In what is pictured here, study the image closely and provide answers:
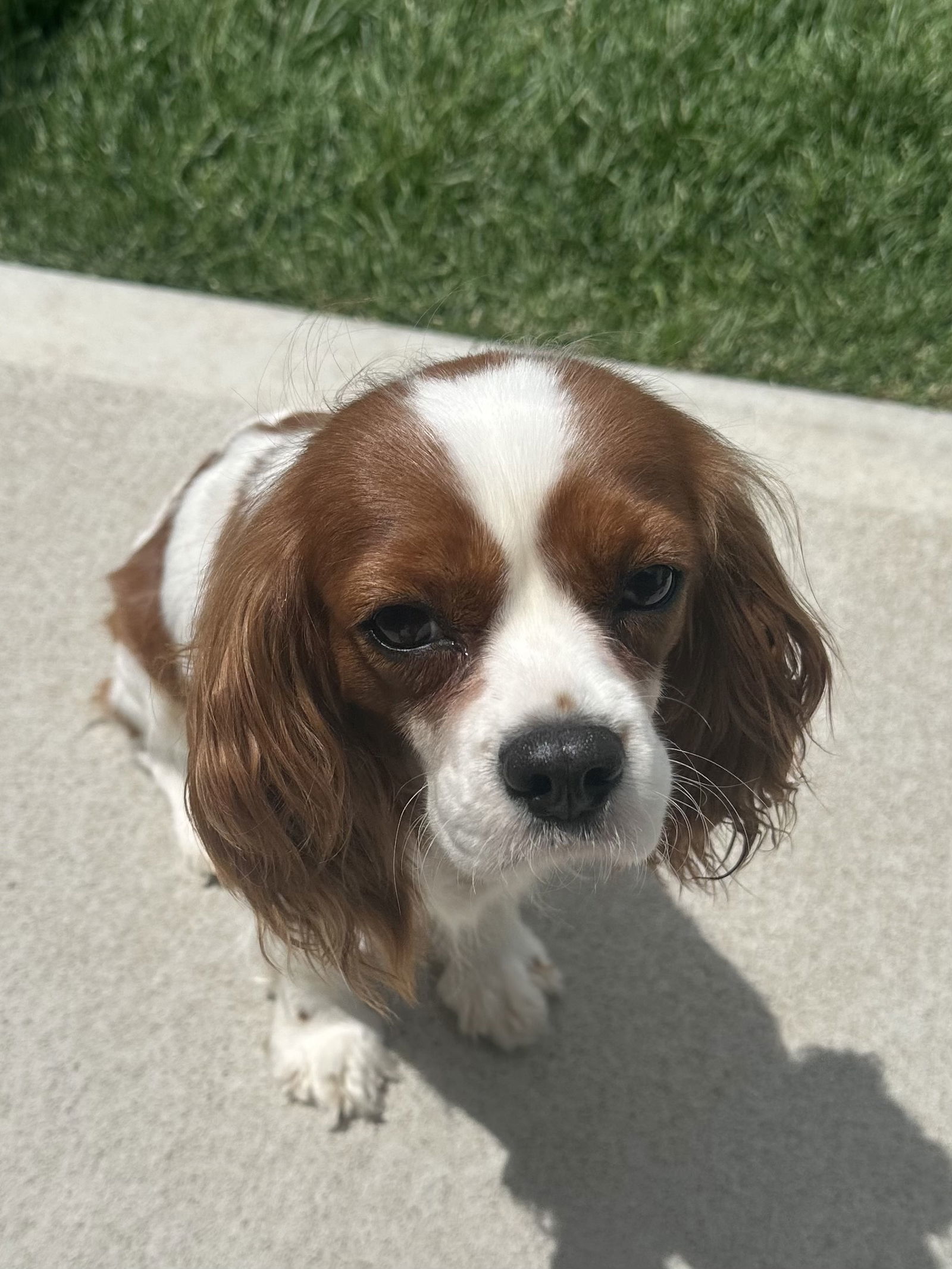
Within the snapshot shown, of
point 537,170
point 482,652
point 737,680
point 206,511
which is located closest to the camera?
point 482,652

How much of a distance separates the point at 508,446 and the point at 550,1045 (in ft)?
5.77

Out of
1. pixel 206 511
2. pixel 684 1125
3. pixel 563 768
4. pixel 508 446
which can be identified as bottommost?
pixel 684 1125

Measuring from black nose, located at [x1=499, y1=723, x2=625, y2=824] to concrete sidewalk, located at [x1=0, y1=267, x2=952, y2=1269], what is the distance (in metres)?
1.35

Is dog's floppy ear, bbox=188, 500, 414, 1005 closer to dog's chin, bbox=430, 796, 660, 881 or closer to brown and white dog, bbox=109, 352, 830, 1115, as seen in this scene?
brown and white dog, bbox=109, 352, 830, 1115

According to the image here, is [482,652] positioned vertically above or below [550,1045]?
above

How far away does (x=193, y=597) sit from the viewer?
2729mm

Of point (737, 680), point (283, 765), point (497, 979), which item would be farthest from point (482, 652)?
point (497, 979)

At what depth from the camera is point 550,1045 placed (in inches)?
118

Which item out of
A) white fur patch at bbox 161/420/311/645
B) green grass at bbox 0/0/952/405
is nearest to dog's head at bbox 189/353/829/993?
white fur patch at bbox 161/420/311/645

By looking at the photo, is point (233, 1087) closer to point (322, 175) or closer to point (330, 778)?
point (330, 778)

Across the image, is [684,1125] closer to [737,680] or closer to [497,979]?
[497,979]

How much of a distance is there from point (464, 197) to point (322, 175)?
577mm

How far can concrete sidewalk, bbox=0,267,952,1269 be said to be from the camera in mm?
2744

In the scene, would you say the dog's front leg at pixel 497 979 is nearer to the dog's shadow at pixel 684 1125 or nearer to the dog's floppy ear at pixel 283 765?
the dog's shadow at pixel 684 1125
